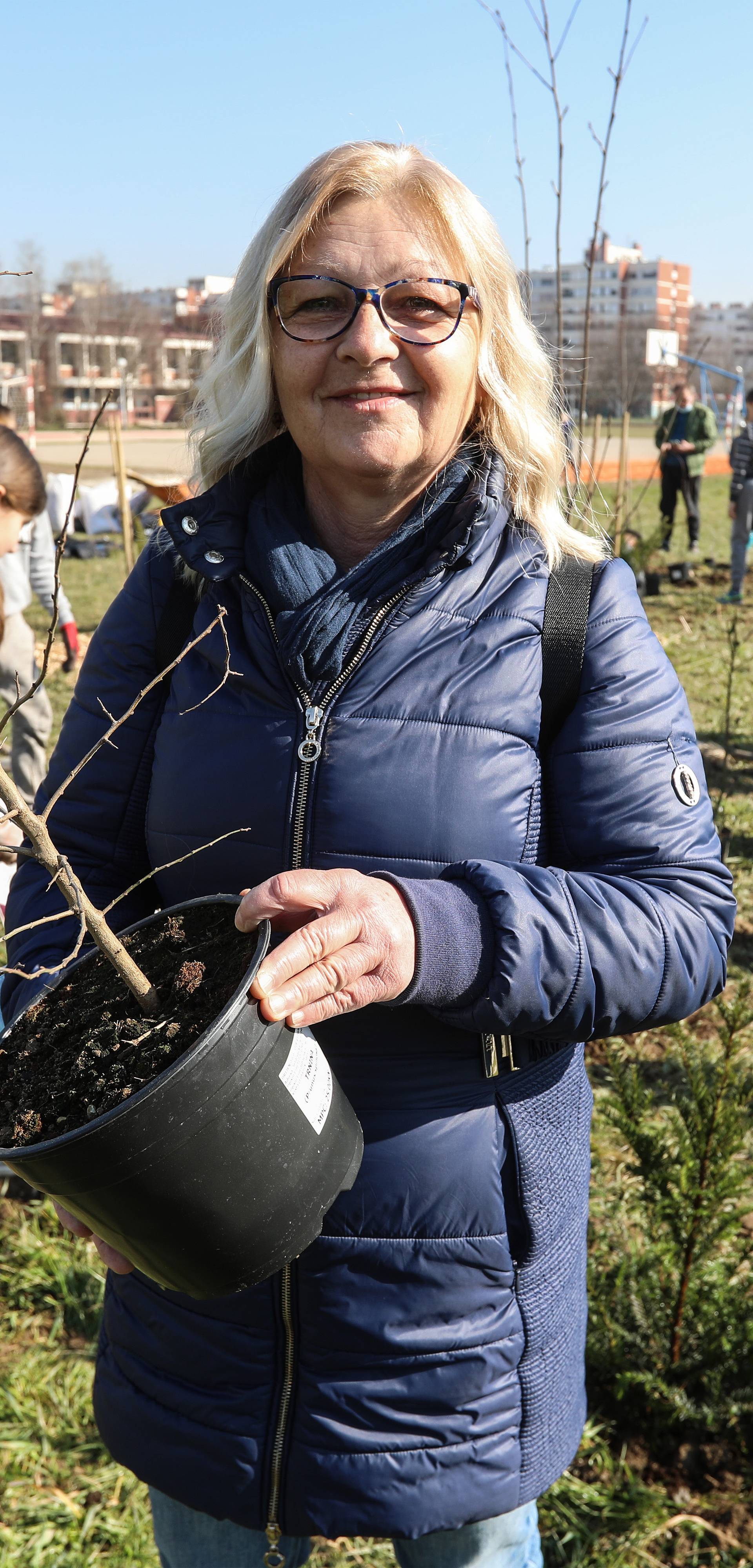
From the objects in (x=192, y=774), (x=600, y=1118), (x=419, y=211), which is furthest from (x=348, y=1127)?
(x=600, y=1118)

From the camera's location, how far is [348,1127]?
3.99 feet

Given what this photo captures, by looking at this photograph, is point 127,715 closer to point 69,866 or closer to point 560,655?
point 69,866

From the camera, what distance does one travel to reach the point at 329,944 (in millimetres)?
1049

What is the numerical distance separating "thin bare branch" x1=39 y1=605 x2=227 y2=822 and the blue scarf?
8 centimetres

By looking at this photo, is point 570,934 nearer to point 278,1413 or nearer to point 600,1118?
point 278,1413

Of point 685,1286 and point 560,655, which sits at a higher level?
point 560,655

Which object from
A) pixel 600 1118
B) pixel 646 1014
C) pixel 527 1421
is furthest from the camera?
pixel 600 1118

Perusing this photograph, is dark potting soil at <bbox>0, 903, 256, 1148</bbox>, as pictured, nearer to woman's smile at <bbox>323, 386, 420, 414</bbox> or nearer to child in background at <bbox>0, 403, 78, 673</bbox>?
woman's smile at <bbox>323, 386, 420, 414</bbox>

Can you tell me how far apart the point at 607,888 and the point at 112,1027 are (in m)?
0.55

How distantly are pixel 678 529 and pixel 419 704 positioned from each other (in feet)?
44.3

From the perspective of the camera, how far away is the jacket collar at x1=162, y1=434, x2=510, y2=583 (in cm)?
138

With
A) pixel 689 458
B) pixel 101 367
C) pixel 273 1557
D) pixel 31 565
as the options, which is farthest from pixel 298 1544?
pixel 101 367

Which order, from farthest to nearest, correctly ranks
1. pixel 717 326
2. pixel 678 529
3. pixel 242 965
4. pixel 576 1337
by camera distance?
pixel 717 326, pixel 678 529, pixel 576 1337, pixel 242 965

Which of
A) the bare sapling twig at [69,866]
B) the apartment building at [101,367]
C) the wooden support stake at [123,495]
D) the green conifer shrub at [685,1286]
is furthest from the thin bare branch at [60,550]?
the apartment building at [101,367]
